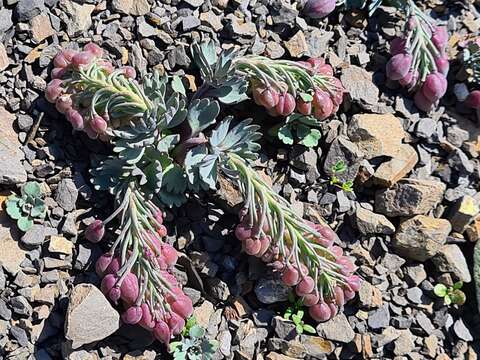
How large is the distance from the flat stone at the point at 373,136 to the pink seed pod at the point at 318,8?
0.51 metres

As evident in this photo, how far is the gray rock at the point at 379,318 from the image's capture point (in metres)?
3.13

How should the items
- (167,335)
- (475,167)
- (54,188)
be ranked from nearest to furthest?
(167,335) < (54,188) < (475,167)

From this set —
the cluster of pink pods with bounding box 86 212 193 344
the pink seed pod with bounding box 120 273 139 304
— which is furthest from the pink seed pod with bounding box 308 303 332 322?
the pink seed pod with bounding box 120 273 139 304

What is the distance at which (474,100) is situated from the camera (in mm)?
3600

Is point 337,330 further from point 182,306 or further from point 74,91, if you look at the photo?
point 74,91

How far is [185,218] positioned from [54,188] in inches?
21.0

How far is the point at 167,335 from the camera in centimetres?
270

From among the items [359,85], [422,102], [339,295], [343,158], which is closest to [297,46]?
[359,85]

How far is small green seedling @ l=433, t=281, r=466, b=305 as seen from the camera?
3.24m

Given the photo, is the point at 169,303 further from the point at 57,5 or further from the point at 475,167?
the point at 475,167

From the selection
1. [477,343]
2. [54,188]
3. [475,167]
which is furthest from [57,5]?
[477,343]

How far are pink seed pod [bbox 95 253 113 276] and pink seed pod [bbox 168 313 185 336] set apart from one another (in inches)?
11.6

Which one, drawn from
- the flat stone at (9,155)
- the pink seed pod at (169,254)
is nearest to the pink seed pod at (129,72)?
the flat stone at (9,155)

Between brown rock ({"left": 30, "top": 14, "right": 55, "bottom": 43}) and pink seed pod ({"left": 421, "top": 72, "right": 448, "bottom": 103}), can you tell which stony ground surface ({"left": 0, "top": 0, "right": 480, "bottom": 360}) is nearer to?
brown rock ({"left": 30, "top": 14, "right": 55, "bottom": 43})
